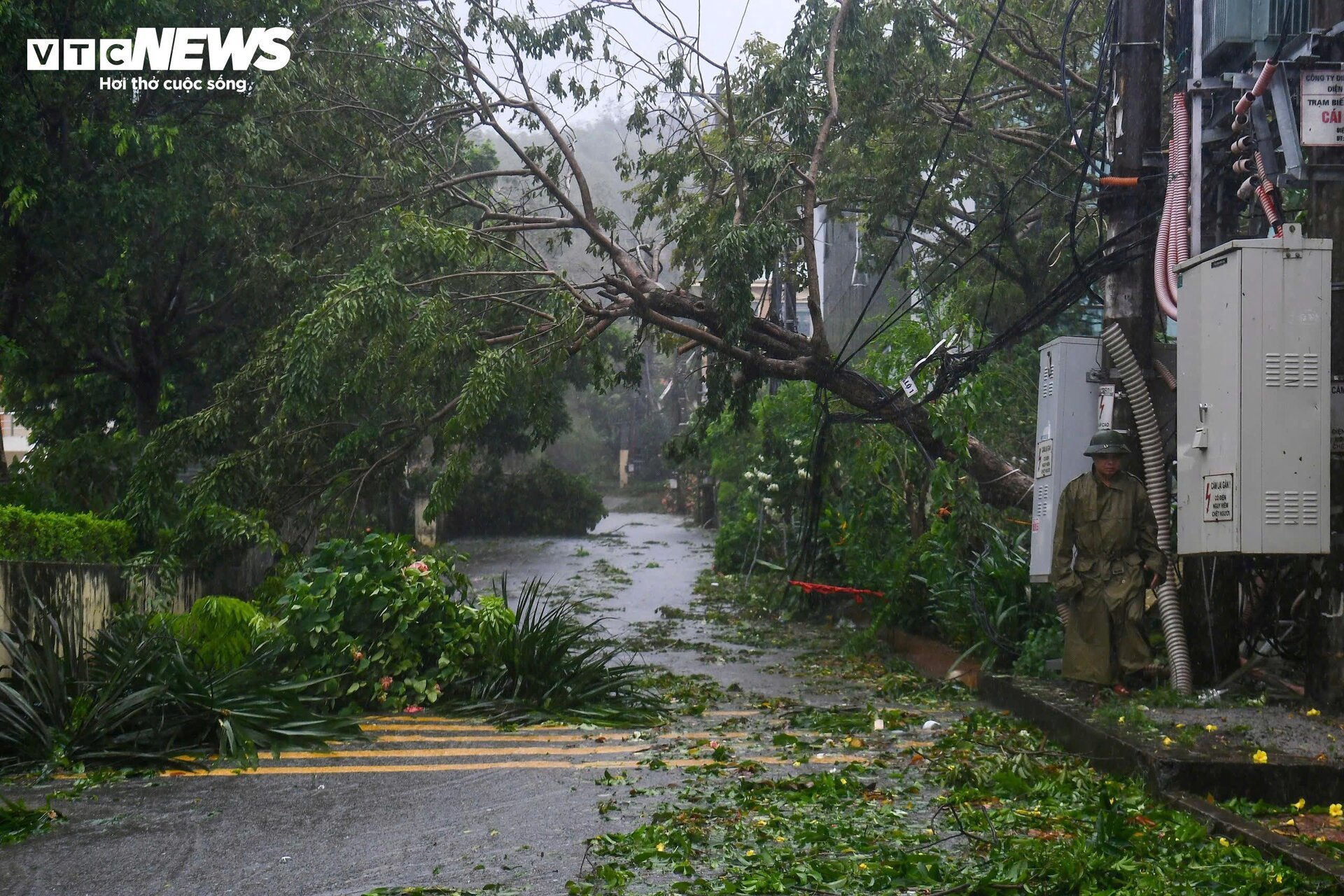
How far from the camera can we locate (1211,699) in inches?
289

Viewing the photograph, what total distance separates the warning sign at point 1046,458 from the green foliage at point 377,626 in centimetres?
383

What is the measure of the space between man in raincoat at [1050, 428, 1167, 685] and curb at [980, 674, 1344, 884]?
1130mm

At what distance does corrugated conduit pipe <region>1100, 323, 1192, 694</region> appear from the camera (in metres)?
7.73

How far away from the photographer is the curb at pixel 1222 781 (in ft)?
16.4

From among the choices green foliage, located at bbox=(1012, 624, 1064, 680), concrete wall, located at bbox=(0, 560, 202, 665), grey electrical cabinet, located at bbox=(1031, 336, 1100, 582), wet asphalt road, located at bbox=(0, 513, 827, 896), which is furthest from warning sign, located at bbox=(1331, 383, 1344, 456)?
concrete wall, located at bbox=(0, 560, 202, 665)

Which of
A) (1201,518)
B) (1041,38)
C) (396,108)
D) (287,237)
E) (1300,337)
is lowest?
(1201,518)

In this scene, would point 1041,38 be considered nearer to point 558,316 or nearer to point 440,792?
point 558,316

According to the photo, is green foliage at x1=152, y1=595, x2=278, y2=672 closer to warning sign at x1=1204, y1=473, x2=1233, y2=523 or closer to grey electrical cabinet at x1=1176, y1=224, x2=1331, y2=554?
warning sign at x1=1204, y1=473, x2=1233, y2=523

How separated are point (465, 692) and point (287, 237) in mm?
8665

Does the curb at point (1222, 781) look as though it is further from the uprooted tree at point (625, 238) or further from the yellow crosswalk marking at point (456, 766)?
the uprooted tree at point (625, 238)

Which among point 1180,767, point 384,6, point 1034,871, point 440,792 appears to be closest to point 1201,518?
point 1180,767

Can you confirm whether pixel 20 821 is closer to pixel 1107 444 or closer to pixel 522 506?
pixel 1107 444

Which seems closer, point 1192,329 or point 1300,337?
point 1300,337

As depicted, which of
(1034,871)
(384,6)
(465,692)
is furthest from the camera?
(384,6)
